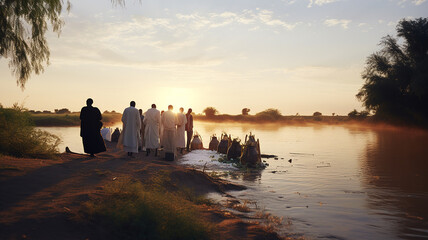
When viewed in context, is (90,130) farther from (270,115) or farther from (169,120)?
(270,115)

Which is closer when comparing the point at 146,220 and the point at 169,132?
the point at 146,220

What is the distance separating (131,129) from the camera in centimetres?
1400

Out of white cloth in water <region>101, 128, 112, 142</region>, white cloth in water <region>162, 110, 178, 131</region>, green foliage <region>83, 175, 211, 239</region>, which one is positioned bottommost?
green foliage <region>83, 175, 211, 239</region>

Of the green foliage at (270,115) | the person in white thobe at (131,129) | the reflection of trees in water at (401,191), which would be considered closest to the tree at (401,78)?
the reflection of trees in water at (401,191)

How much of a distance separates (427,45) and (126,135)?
3852 cm

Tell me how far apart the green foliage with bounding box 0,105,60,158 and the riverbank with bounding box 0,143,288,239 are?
1735mm

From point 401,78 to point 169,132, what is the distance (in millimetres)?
34336

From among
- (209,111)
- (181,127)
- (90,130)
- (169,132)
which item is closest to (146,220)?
(90,130)

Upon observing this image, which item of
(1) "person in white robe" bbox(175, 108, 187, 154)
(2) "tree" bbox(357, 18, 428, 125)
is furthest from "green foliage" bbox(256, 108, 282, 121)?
(1) "person in white robe" bbox(175, 108, 187, 154)

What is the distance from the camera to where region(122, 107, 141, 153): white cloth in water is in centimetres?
1398

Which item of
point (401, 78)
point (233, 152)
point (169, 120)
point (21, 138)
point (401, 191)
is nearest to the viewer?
point (401, 191)

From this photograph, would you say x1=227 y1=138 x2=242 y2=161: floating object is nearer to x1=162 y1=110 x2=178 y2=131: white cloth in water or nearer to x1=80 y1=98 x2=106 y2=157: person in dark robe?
x1=162 y1=110 x2=178 y2=131: white cloth in water

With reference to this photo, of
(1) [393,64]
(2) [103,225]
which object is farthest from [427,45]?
(2) [103,225]

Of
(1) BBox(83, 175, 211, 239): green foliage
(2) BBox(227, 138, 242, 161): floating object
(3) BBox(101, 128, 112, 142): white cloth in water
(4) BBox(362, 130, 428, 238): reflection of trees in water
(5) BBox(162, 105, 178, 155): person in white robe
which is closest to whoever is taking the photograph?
(1) BBox(83, 175, 211, 239): green foliage
